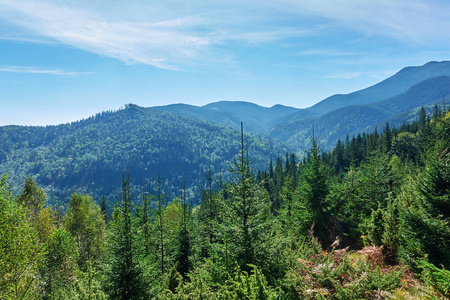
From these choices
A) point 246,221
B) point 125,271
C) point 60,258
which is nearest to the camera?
point 125,271

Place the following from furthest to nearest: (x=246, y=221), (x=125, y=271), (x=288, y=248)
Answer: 1. (x=288, y=248)
2. (x=246, y=221)
3. (x=125, y=271)

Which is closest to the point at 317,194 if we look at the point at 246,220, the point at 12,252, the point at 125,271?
the point at 246,220

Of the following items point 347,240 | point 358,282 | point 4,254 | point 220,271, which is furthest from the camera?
point 347,240

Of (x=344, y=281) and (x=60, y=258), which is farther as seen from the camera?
(x=60, y=258)

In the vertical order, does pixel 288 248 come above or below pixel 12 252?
above

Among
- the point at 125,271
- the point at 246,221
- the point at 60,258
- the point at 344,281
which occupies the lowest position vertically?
the point at 60,258

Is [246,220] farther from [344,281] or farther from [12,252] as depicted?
[12,252]

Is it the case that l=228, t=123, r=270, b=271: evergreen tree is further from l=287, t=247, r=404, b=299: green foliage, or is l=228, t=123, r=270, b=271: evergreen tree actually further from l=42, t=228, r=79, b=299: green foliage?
l=42, t=228, r=79, b=299: green foliage

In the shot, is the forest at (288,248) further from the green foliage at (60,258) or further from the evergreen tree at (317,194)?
the green foliage at (60,258)

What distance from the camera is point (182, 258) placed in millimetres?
19672

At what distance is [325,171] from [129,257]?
16.4 m

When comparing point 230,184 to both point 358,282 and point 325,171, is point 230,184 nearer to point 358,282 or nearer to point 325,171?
point 358,282

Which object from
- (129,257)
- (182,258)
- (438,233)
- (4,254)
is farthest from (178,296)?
(4,254)

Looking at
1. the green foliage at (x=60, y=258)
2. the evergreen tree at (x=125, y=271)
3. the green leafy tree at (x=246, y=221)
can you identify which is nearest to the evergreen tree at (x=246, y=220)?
the green leafy tree at (x=246, y=221)
